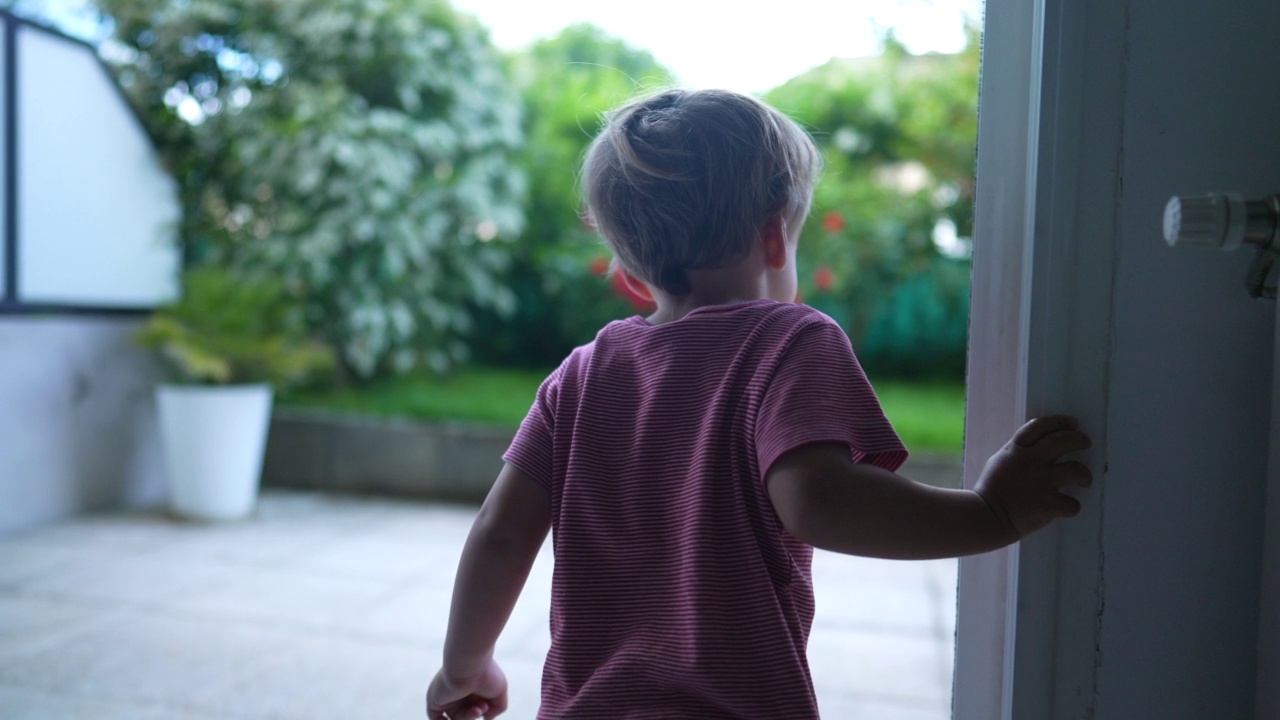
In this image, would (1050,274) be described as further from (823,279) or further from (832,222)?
(832,222)

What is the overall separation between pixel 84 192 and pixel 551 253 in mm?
2031

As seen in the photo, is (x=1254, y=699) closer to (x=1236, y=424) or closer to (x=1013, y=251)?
Answer: (x=1236, y=424)

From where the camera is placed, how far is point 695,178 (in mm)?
809

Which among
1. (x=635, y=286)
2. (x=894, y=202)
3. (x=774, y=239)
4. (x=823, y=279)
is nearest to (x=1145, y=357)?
(x=774, y=239)

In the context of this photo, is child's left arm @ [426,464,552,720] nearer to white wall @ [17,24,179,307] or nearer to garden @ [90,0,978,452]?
garden @ [90,0,978,452]

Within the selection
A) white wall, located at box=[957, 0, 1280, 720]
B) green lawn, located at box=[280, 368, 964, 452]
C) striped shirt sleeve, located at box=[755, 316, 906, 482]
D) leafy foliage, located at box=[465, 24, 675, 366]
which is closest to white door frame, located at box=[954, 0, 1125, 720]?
white wall, located at box=[957, 0, 1280, 720]

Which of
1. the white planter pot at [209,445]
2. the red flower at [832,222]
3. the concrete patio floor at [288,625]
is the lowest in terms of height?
the concrete patio floor at [288,625]

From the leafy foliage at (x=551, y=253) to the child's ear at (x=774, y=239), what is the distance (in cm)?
374

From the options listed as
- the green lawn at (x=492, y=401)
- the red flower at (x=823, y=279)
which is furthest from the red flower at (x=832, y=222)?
the green lawn at (x=492, y=401)

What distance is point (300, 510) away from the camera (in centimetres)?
375

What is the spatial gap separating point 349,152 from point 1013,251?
11.8 feet

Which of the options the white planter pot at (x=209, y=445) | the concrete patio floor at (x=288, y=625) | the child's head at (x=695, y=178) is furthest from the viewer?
the white planter pot at (x=209, y=445)

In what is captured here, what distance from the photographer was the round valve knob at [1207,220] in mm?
553

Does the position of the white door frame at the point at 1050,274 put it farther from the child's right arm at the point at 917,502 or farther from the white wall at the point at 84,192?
the white wall at the point at 84,192
